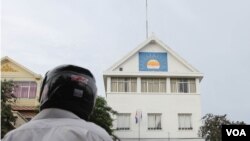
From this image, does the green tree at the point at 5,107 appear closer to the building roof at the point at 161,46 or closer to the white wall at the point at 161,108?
the white wall at the point at 161,108

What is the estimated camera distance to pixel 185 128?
2553 centimetres

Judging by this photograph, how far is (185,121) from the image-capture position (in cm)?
2569

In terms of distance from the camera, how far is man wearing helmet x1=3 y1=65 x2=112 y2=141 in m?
1.40

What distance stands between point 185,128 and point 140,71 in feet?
14.4

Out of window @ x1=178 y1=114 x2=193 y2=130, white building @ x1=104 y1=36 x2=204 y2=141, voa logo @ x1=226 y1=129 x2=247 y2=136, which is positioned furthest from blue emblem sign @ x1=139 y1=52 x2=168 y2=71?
voa logo @ x1=226 y1=129 x2=247 y2=136

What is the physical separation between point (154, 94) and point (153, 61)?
7.02 ft

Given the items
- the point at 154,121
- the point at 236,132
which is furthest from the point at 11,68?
the point at 236,132

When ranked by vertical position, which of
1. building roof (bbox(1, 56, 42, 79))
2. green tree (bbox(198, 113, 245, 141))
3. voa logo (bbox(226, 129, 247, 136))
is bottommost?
green tree (bbox(198, 113, 245, 141))

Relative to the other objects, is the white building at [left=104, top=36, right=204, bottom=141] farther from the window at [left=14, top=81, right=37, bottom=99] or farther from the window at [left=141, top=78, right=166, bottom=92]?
the window at [left=14, top=81, right=37, bottom=99]

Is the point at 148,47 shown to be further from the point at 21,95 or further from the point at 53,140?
the point at 53,140

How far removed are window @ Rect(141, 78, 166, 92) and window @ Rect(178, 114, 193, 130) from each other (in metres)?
1.98

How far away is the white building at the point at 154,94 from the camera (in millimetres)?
25328

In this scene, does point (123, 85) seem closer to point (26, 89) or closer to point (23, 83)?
point (26, 89)

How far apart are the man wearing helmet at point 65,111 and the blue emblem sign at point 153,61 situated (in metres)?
24.8
